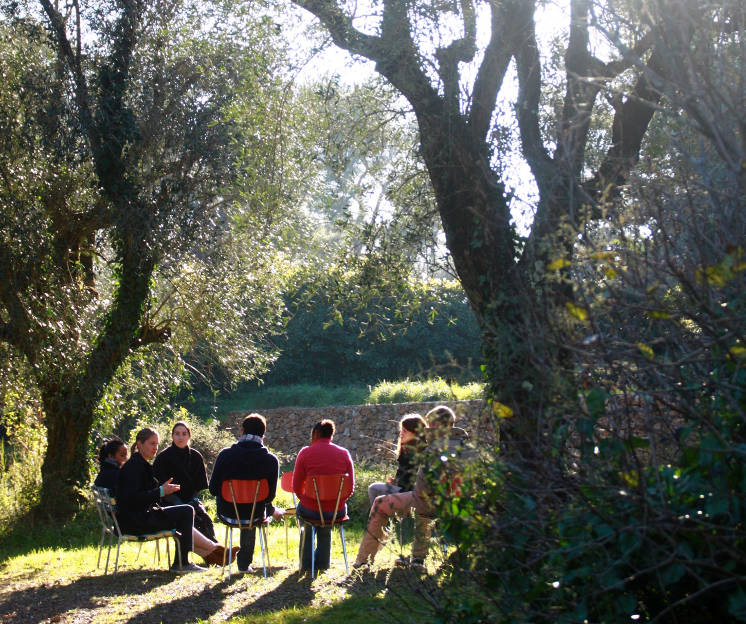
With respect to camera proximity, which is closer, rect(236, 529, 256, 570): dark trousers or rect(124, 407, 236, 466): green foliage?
rect(236, 529, 256, 570): dark trousers

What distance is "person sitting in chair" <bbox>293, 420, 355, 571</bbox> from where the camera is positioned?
7.57m

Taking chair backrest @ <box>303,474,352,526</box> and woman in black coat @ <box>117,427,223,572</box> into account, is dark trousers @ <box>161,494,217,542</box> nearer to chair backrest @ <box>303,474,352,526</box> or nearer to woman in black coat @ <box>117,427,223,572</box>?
woman in black coat @ <box>117,427,223,572</box>

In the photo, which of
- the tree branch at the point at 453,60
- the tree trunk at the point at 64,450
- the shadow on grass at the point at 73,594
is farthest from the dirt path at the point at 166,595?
the tree trunk at the point at 64,450

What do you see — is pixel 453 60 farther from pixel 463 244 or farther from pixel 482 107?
pixel 463 244

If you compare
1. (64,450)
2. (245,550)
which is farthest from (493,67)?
(64,450)

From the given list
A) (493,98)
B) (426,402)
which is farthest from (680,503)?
(426,402)

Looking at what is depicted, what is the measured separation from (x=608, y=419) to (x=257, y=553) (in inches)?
292

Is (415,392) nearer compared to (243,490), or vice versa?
(243,490)

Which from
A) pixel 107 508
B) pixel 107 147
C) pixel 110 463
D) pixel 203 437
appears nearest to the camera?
pixel 107 508

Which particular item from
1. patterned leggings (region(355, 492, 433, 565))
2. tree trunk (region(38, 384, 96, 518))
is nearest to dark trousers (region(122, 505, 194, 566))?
patterned leggings (region(355, 492, 433, 565))

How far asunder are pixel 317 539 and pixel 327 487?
20.4 inches

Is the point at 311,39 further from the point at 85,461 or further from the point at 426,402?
the point at 426,402

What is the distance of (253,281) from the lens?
41.3ft

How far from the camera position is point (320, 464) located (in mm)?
7562
